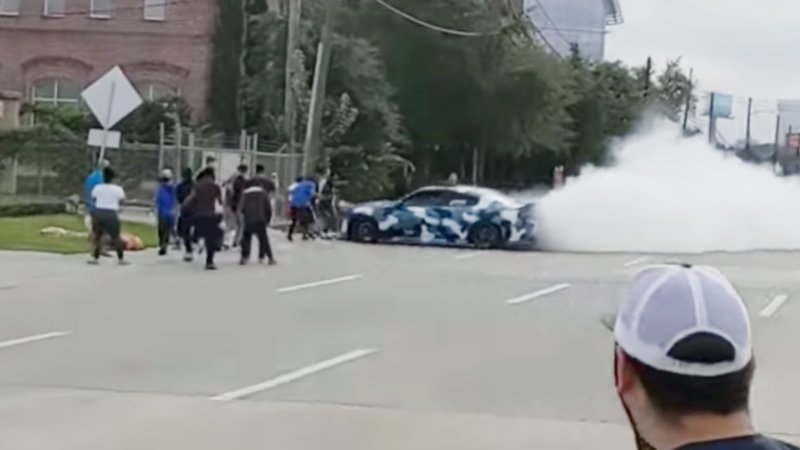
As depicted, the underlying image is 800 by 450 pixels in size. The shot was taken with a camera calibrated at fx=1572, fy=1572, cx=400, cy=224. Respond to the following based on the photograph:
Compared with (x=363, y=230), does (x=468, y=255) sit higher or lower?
lower

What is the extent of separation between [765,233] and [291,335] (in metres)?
26.4

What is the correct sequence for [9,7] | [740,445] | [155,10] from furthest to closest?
[9,7] → [155,10] → [740,445]

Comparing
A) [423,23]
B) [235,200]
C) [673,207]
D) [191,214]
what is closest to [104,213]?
[191,214]

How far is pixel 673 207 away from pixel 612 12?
362 feet

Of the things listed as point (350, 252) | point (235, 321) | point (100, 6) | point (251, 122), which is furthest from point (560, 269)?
point (100, 6)

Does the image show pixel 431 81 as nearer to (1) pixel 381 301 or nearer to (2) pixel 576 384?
(1) pixel 381 301

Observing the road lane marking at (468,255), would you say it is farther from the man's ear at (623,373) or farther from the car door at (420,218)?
the man's ear at (623,373)

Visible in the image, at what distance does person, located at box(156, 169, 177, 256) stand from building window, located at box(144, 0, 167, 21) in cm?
2519

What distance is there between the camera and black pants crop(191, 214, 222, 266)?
2455 cm

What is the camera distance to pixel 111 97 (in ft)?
89.4

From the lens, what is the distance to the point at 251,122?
167ft

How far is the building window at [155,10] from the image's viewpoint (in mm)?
51562

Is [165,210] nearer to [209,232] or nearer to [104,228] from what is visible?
[209,232]

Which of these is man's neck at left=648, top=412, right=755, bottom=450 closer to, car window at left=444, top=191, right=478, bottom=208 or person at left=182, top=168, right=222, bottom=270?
person at left=182, top=168, right=222, bottom=270
